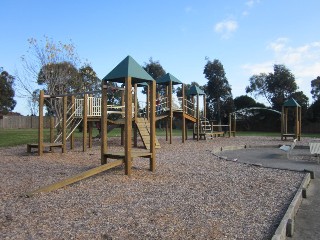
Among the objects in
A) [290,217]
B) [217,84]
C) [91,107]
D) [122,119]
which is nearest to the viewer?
[290,217]

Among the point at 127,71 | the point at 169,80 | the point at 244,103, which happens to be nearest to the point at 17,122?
→ the point at 244,103

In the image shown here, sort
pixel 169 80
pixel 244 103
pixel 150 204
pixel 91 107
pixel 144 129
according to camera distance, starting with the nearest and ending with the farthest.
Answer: pixel 150 204, pixel 144 129, pixel 91 107, pixel 169 80, pixel 244 103

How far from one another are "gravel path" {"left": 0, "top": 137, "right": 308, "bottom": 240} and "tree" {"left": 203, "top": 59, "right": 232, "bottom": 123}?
36826mm

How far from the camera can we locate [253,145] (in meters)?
19.7

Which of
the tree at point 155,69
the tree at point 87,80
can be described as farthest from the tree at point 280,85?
the tree at point 87,80


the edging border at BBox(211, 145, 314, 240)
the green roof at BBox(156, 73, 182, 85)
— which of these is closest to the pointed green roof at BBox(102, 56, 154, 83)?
the edging border at BBox(211, 145, 314, 240)

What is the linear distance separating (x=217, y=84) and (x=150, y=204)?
135 ft

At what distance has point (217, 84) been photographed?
4591 centimetres

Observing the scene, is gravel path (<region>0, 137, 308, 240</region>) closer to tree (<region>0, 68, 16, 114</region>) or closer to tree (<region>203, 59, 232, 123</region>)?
tree (<region>203, 59, 232, 123</region>)

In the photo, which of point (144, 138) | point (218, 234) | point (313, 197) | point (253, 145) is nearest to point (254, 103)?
point (253, 145)

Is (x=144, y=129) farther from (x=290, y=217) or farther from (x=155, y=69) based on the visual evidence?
(x=155, y=69)

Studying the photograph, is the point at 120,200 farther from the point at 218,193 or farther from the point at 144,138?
the point at 144,138

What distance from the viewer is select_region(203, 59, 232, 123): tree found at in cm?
4569

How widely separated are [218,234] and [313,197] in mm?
3606
